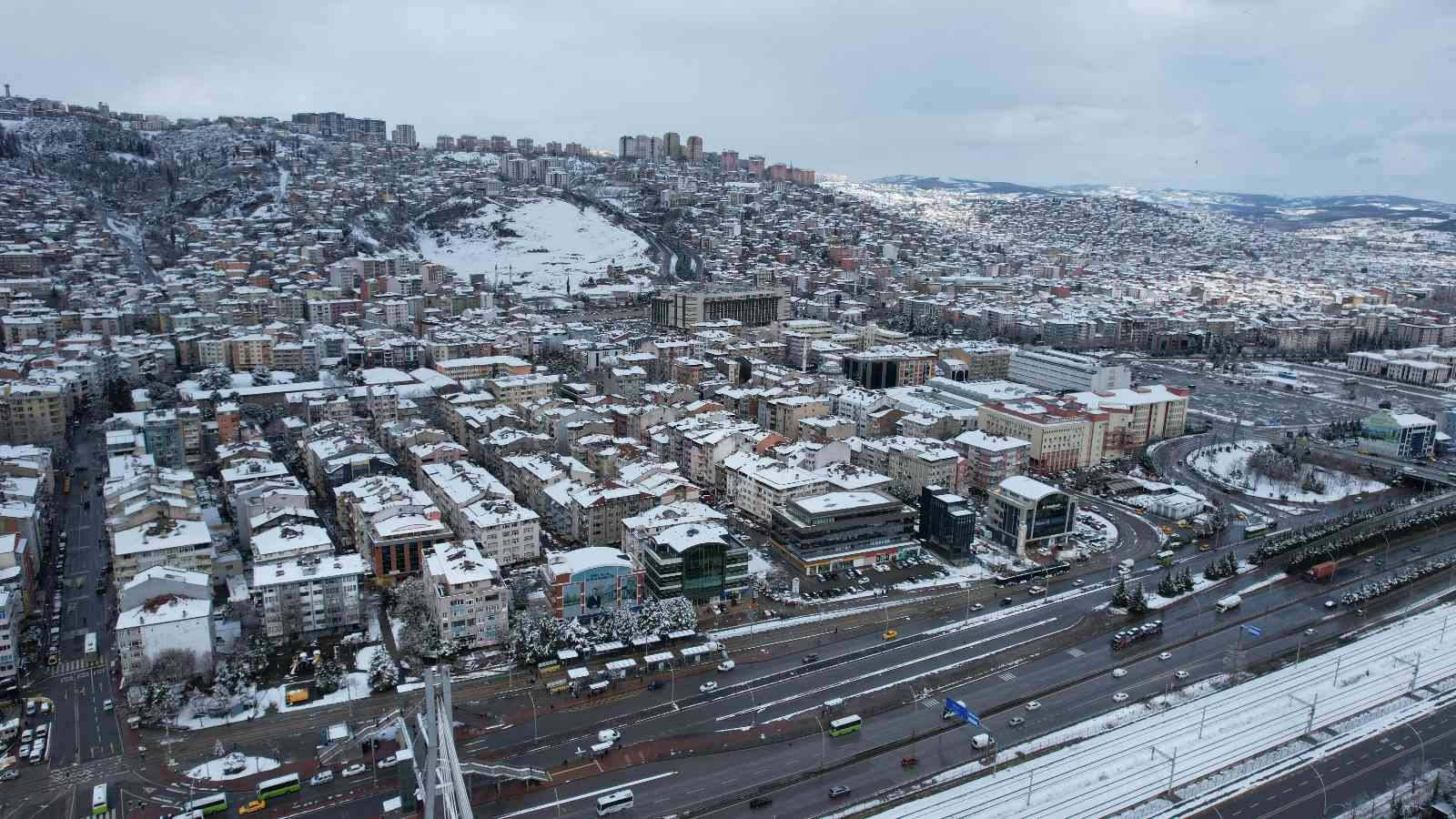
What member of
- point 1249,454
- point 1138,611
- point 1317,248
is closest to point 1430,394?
point 1249,454

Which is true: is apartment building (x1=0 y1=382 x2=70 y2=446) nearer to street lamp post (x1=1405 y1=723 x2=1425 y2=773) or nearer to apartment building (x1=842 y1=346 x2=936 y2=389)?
apartment building (x1=842 y1=346 x2=936 y2=389)

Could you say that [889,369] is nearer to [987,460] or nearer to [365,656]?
[987,460]

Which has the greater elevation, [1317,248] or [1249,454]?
[1317,248]

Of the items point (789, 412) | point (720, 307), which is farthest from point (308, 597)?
point (720, 307)

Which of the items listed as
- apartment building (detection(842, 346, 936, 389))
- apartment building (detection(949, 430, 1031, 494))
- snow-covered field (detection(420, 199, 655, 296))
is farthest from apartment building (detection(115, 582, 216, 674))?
snow-covered field (detection(420, 199, 655, 296))

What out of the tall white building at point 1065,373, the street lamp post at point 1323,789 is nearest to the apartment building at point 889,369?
the tall white building at point 1065,373

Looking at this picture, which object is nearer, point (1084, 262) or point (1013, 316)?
point (1013, 316)

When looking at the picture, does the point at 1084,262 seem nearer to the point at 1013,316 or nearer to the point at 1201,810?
the point at 1013,316
